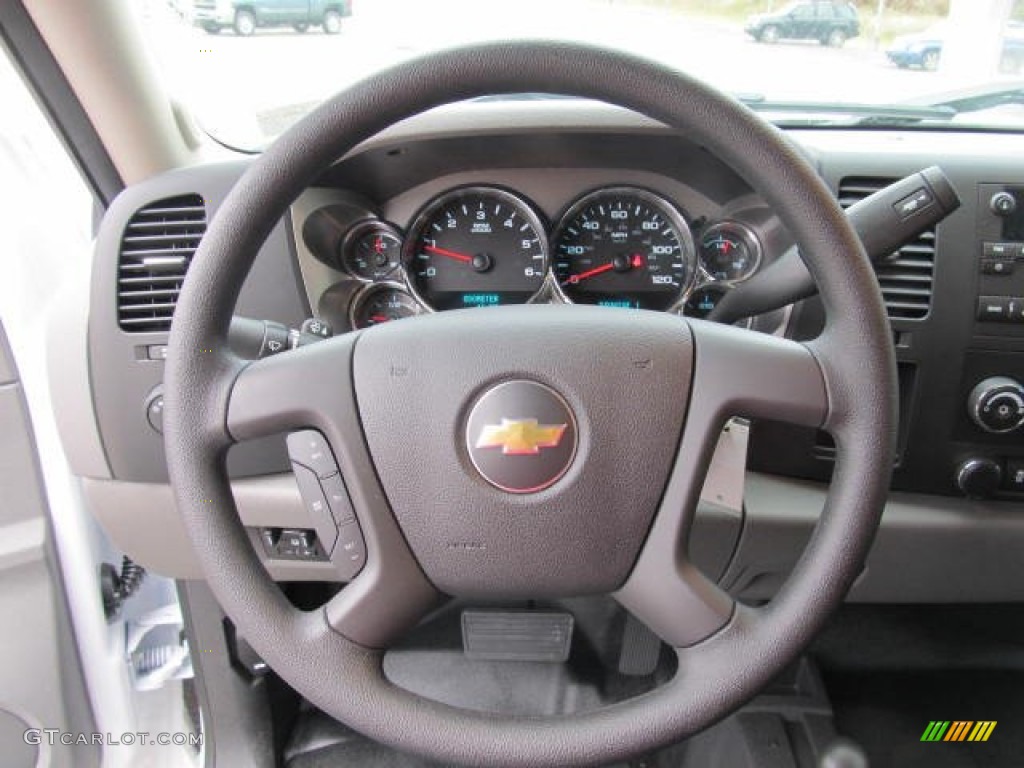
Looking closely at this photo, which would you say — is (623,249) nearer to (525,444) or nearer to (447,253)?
(447,253)

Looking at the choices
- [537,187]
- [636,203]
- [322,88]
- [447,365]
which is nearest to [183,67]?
[322,88]

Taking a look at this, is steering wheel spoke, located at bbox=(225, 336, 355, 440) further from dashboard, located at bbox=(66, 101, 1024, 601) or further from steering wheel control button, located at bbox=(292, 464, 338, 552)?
dashboard, located at bbox=(66, 101, 1024, 601)

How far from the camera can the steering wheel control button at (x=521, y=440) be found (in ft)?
2.51

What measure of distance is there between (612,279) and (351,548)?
0.73 m

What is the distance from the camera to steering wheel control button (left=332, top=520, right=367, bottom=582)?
80 centimetres

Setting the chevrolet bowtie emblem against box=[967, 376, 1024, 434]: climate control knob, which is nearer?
the chevrolet bowtie emblem

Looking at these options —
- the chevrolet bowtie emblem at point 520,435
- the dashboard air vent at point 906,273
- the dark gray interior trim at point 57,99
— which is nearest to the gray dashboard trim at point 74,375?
the dark gray interior trim at point 57,99

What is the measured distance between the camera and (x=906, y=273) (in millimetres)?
1132

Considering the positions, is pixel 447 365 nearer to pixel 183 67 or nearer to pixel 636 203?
pixel 636 203

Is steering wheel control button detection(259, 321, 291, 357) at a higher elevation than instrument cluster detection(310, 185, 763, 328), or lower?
higher

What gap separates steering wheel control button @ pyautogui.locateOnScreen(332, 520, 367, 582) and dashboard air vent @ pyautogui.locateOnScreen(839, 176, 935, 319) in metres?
0.82

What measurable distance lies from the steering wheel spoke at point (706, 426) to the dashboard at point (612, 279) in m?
0.39

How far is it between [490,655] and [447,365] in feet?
3.32

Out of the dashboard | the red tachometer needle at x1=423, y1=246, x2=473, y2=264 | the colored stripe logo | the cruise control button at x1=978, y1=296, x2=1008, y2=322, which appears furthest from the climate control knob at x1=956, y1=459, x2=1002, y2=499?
the red tachometer needle at x1=423, y1=246, x2=473, y2=264
